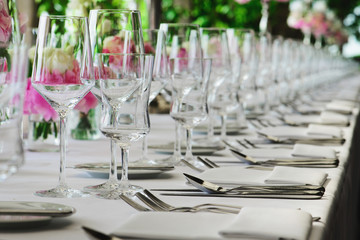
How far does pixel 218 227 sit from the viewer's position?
0.92m

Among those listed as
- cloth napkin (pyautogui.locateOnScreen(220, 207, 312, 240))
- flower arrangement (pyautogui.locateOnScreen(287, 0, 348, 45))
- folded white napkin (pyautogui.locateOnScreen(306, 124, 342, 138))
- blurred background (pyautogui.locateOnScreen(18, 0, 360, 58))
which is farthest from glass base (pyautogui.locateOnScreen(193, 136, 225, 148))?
flower arrangement (pyautogui.locateOnScreen(287, 0, 348, 45))

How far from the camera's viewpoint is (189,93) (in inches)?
63.4

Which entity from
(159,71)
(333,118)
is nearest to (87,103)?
(159,71)

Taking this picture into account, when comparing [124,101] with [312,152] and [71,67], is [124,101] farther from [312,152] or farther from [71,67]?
[312,152]

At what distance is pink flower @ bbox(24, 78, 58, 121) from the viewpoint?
1811mm

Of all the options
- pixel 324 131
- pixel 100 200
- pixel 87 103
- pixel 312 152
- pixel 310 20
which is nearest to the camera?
pixel 100 200

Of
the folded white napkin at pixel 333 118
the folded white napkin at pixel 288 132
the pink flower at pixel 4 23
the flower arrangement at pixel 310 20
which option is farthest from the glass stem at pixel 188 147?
the flower arrangement at pixel 310 20

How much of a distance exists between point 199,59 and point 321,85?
14.2 feet

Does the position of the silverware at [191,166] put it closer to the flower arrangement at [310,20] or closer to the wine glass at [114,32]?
the wine glass at [114,32]

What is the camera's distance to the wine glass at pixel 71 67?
1.19 m

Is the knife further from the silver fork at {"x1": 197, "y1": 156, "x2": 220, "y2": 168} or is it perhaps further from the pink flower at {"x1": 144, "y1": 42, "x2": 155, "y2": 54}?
the pink flower at {"x1": 144, "y1": 42, "x2": 155, "y2": 54}

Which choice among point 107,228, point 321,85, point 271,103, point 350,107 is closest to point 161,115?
point 271,103

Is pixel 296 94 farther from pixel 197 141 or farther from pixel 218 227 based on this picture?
pixel 218 227

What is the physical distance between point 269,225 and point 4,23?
0.43 meters
